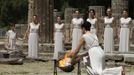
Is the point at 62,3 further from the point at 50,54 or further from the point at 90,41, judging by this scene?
the point at 90,41

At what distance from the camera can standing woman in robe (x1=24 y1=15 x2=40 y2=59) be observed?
19781 millimetres

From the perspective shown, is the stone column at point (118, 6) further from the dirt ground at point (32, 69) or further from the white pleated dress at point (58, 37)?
the dirt ground at point (32, 69)

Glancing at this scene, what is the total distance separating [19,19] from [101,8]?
117 ft

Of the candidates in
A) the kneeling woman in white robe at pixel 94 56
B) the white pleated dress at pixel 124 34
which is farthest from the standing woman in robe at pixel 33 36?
the kneeling woman in white robe at pixel 94 56

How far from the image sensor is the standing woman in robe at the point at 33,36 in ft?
64.9

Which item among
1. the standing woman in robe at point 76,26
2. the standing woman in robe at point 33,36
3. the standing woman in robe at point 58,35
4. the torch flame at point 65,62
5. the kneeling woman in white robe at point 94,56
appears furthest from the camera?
the standing woman in robe at point 58,35

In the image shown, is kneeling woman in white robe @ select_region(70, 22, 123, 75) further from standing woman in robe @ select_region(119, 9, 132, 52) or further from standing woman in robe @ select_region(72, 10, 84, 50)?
standing woman in robe @ select_region(72, 10, 84, 50)

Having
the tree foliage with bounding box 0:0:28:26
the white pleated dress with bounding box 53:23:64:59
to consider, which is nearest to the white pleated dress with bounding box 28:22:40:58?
the white pleated dress with bounding box 53:23:64:59

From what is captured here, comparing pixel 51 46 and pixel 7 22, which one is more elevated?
pixel 51 46

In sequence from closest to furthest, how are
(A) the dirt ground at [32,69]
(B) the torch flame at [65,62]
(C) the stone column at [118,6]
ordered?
(B) the torch flame at [65,62]
(A) the dirt ground at [32,69]
(C) the stone column at [118,6]

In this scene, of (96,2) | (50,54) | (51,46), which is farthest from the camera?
(96,2)

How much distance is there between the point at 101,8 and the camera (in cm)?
2902

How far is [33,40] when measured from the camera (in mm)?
20281

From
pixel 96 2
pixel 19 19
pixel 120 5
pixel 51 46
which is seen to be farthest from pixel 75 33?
pixel 19 19
